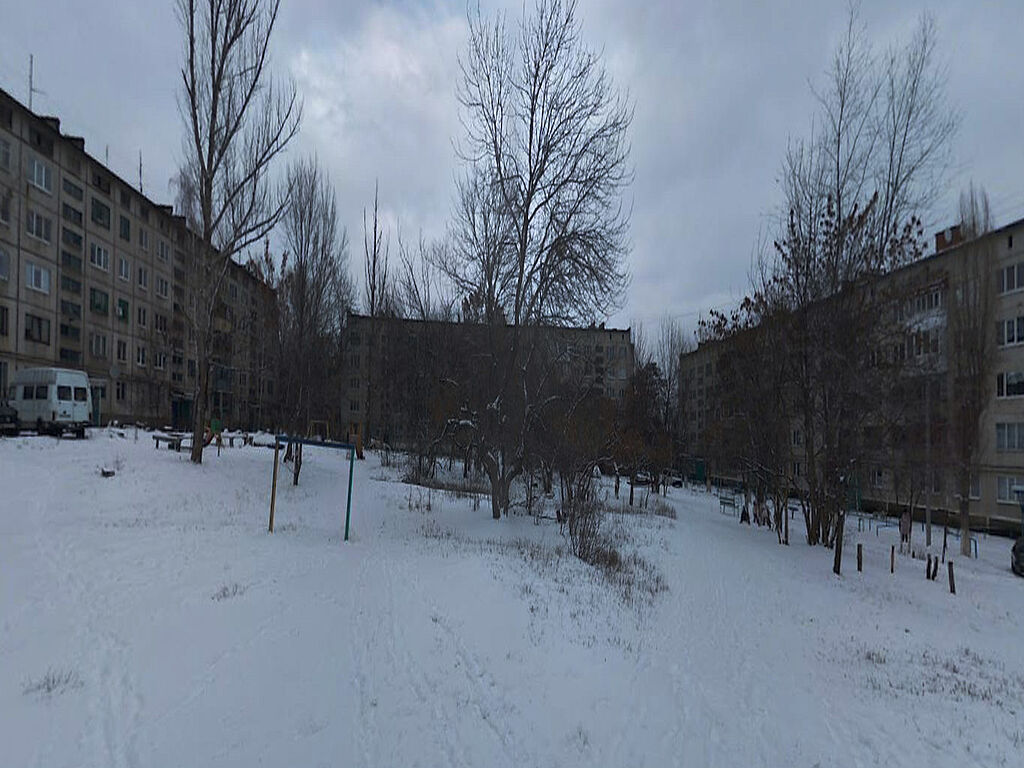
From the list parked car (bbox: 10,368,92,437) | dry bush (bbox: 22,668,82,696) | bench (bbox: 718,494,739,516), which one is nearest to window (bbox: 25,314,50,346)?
parked car (bbox: 10,368,92,437)

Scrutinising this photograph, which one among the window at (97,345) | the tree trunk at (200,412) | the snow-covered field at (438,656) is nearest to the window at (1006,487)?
the snow-covered field at (438,656)

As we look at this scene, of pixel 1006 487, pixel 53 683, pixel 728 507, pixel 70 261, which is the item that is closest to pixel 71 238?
pixel 70 261

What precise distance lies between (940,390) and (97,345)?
50837 millimetres

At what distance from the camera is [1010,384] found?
3153 cm

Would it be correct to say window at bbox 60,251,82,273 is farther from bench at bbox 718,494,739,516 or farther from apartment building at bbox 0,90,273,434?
bench at bbox 718,494,739,516

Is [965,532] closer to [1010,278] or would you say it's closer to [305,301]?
[1010,278]

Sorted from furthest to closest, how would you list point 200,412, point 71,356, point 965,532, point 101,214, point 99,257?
point 101,214 → point 99,257 → point 71,356 → point 965,532 → point 200,412

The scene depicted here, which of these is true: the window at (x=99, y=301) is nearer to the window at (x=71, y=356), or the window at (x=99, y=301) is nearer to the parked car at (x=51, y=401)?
the window at (x=71, y=356)

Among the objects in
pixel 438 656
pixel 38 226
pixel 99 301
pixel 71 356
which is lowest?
pixel 438 656

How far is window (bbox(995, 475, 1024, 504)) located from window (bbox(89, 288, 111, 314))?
56377 millimetres

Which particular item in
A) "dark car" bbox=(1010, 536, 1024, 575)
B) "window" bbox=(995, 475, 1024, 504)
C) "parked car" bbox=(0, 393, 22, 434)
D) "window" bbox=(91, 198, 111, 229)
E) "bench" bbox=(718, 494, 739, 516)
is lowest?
"bench" bbox=(718, 494, 739, 516)

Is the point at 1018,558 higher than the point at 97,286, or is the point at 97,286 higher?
the point at 97,286

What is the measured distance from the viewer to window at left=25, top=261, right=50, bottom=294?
36.9 meters

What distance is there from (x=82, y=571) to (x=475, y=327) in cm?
1239
